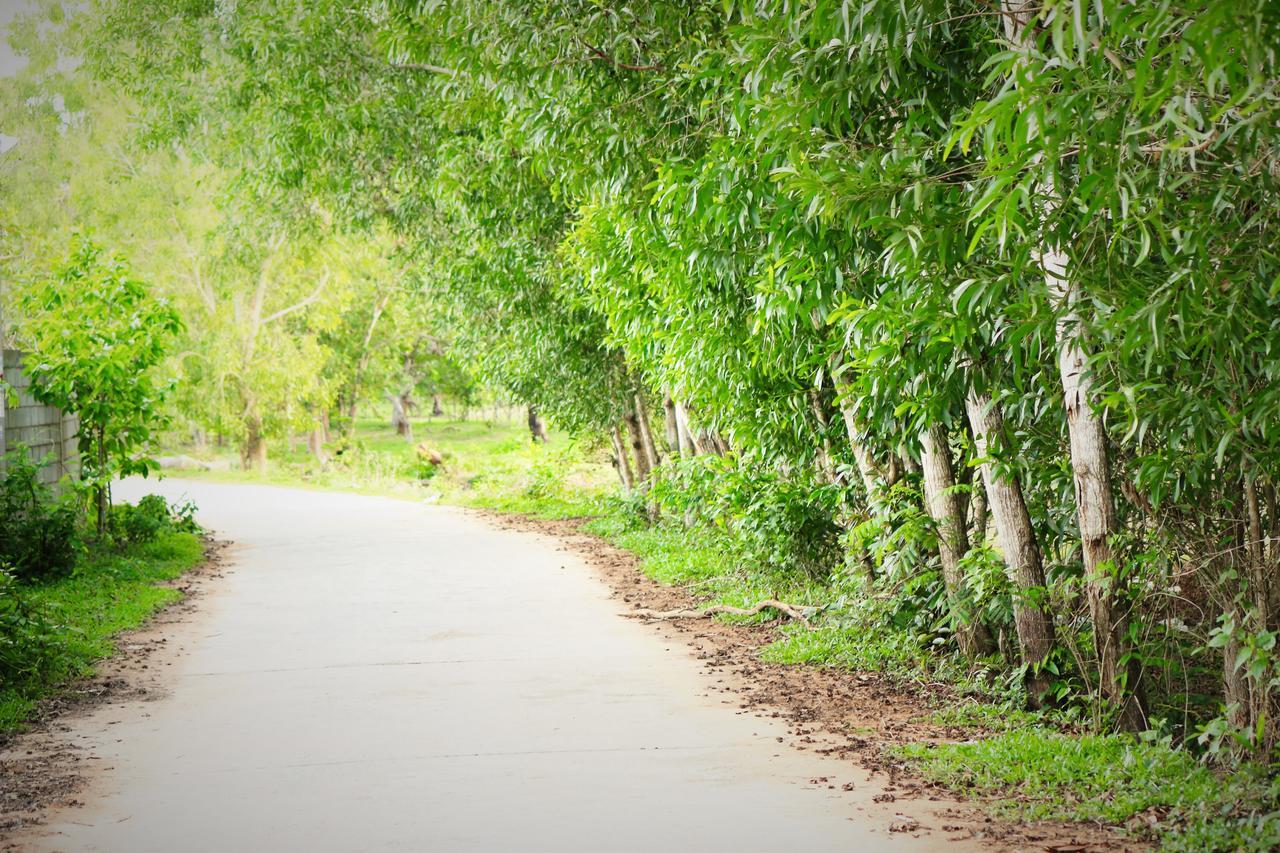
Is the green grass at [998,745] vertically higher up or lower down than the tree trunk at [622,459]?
lower down

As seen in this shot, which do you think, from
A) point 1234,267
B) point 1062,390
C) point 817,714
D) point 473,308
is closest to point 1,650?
point 817,714

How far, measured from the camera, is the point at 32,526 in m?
10.8

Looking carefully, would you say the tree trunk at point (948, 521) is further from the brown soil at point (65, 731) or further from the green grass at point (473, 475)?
the green grass at point (473, 475)

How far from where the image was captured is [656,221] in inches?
321

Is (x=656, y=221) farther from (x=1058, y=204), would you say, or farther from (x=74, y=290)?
(x=74, y=290)

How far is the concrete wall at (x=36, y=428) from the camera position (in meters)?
11.6

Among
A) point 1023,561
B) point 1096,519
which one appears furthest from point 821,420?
point 1096,519

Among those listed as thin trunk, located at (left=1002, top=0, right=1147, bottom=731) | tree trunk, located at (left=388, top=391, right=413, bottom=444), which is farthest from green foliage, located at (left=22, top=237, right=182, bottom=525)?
tree trunk, located at (left=388, top=391, right=413, bottom=444)

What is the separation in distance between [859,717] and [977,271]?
258 centimetres

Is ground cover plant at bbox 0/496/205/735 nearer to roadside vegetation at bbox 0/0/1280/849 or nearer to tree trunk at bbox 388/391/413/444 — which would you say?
roadside vegetation at bbox 0/0/1280/849

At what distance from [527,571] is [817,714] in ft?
21.6

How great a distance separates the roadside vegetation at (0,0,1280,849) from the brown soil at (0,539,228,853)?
3838mm

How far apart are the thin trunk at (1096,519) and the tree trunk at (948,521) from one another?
42.9 inches

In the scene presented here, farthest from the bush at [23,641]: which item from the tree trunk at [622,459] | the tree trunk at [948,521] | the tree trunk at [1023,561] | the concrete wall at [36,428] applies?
the tree trunk at [622,459]
